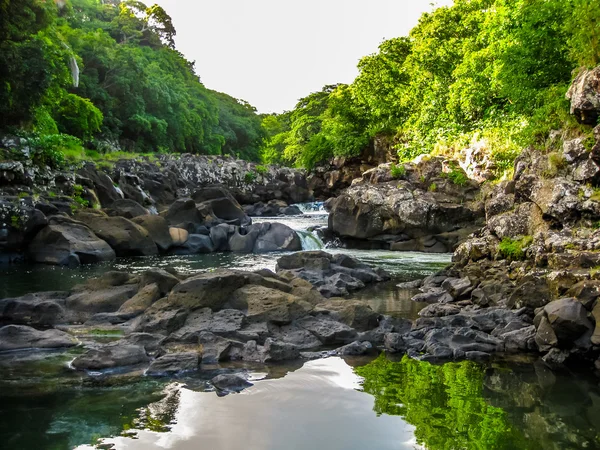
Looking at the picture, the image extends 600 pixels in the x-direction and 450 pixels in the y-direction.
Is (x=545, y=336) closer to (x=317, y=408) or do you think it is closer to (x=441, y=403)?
(x=441, y=403)

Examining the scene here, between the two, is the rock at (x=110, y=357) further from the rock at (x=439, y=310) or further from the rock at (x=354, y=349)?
the rock at (x=439, y=310)

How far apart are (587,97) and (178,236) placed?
53.6 ft

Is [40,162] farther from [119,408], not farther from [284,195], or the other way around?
[284,195]

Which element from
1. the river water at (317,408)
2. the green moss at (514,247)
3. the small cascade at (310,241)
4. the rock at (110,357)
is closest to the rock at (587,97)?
the green moss at (514,247)

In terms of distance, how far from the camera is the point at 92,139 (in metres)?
44.1

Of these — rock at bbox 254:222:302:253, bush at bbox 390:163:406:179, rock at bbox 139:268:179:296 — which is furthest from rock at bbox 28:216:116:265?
bush at bbox 390:163:406:179

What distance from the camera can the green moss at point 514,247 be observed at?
13.7 metres

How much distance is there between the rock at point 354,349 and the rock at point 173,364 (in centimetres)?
233

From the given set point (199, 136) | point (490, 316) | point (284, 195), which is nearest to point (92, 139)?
point (284, 195)

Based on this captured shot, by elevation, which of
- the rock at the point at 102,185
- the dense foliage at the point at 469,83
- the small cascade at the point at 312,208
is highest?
the dense foliage at the point at 469,83

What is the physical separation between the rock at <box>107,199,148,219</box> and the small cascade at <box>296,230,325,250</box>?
7.10 metres

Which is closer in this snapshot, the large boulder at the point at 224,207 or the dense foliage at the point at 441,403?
the dense foliage at the point at 441,403

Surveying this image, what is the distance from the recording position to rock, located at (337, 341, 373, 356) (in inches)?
356

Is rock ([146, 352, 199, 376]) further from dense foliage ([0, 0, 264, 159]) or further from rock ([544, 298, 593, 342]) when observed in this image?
dense foliage ([0, 0, 264, 159])
